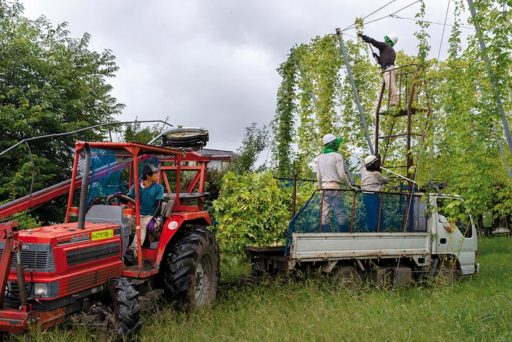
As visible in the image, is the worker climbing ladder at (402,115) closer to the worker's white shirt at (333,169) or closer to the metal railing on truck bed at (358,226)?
the metal railing on truck bed at (358,226)

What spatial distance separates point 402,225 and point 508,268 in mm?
4969

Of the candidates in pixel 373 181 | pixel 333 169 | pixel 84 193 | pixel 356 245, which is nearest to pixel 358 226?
pixel 356 245

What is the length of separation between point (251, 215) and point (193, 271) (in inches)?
77.0

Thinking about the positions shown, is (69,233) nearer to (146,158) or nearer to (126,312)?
(126,312)

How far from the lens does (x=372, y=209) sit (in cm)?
934

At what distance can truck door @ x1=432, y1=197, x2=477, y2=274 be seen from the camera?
1023cm

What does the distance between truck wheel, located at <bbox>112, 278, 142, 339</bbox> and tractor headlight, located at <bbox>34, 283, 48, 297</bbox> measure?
2.42ft

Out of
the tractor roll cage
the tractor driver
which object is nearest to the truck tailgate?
the tractor roll cage

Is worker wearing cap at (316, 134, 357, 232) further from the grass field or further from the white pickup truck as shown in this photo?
the grass field

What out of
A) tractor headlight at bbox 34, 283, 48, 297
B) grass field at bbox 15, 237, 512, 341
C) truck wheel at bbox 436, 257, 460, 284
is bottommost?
grass field at bbox 15, 237, 512, 341

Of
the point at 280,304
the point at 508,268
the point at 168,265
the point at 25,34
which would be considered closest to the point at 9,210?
the point at 168,265

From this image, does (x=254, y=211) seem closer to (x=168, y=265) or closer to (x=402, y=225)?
(x=168, y=265)

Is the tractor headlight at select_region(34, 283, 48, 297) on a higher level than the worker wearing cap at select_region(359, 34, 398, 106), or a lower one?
lower

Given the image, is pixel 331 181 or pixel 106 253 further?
pixel 331 181
